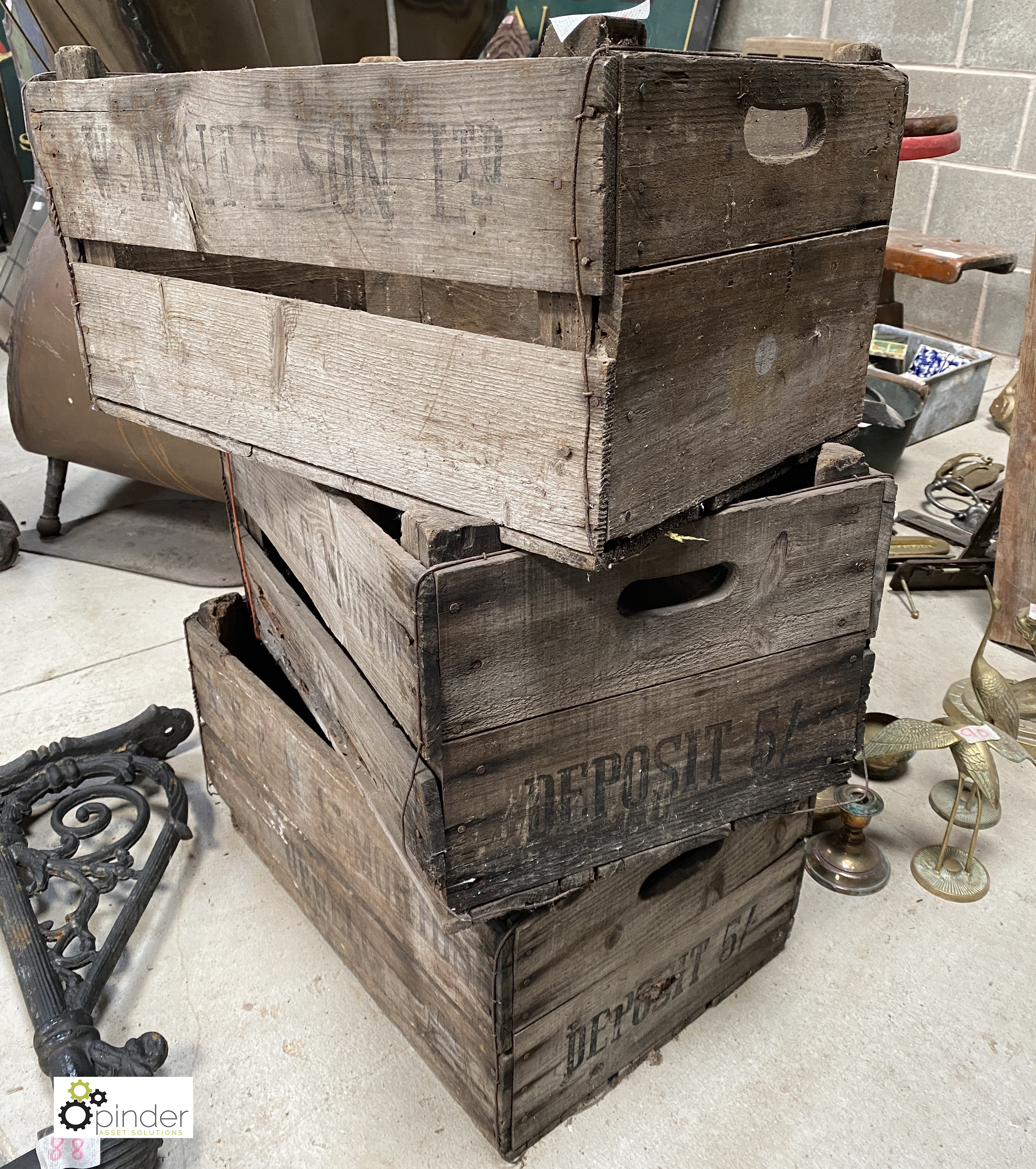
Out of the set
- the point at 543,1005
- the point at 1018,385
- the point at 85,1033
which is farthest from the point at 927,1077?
the point at 1018,385

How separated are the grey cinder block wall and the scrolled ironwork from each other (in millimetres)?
3669

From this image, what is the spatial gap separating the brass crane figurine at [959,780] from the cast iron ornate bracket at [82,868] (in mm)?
1206

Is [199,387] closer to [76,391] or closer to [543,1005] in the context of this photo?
[543,1005]

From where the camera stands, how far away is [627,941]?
130cm

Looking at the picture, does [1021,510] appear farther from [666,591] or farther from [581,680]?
[581,680]

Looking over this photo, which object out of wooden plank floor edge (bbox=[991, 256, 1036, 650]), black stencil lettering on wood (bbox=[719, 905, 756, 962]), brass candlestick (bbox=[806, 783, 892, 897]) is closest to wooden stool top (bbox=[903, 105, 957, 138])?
wooden plank floor edge (bbox=[991, 256, 1036, 650])

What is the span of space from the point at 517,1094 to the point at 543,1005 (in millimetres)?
139

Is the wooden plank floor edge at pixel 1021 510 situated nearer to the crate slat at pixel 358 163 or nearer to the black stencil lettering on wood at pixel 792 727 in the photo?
the black stencil lettering on wood at pixel 792 727

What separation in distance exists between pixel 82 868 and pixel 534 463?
1197 mm

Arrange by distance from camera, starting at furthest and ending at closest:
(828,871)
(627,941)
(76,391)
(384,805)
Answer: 1. (76,391)
2. (828,871)
3. (627,941)
4. (384,805)

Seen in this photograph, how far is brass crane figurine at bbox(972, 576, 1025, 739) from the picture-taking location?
1906 millimetres

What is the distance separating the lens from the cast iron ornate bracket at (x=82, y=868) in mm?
1357

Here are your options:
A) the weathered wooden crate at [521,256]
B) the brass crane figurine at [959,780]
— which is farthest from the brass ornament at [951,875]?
the weathered wooden crate at [521,256]

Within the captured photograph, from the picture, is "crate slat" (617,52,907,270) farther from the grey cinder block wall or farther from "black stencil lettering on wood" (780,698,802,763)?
the grey cinder block wall
